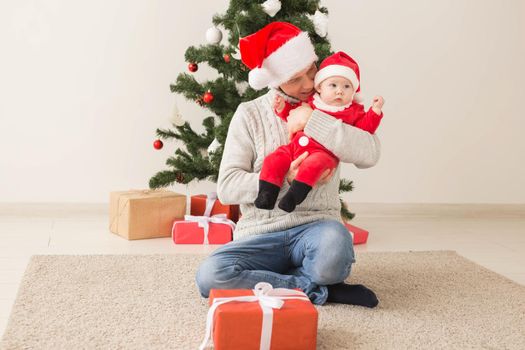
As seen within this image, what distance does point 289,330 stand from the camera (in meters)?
1.49

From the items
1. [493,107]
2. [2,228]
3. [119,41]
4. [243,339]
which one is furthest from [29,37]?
[493,107]

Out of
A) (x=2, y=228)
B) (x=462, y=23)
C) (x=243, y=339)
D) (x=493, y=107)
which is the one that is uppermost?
(x=462, y=23)

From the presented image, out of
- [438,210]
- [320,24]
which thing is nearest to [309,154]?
[320,24]

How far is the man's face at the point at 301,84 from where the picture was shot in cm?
193

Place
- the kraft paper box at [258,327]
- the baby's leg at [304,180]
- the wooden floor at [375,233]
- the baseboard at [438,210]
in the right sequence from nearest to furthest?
the kraft paper box at [258,327] → the baby's leg at [304,180] → the wooden floor at [375,233] → the baseboard at [438,210]

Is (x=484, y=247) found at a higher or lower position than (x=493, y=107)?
lower

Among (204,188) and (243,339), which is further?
(204,188)

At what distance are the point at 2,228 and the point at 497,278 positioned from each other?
2089 millimetres

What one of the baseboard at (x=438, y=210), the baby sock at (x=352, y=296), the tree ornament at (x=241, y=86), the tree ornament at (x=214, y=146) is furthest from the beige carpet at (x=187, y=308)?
the baseboard at (x=438, y=210)

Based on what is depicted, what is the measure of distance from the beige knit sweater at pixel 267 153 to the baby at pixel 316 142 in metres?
0.03

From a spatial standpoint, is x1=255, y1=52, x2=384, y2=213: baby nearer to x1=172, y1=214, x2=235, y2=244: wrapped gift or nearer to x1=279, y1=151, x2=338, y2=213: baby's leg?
x1=279, y1=151, x2=338, y2=213: baby's leg

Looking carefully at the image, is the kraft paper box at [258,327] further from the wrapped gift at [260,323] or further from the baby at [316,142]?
the baby at [316,142]

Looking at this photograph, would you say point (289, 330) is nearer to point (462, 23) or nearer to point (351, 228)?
point (351, 228)

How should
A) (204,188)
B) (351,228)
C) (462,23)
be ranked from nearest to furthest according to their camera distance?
(351,228) < (204,188) < (462,23)
